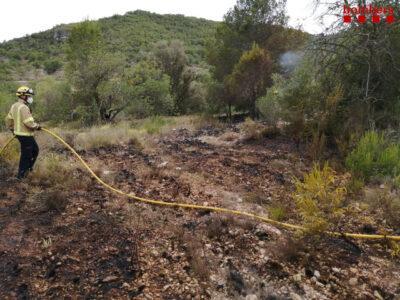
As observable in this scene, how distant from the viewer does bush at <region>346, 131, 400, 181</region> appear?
534cm

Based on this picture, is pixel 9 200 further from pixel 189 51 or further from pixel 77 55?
pixel 189 51

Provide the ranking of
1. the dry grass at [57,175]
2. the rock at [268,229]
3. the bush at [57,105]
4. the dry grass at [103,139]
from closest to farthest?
the rock at [268,229] < the dry grass at [57,175] < the dry grass at [103,139] < the bush at [57,105]

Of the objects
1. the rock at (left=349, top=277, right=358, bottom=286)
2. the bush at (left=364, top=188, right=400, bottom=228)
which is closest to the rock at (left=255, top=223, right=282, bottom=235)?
the rock at (left=349, top=277, right=358, bottom=286)

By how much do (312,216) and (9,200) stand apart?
425 cm

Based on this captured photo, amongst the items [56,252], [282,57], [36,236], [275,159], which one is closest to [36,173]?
[36,236]

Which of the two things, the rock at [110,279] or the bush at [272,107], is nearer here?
the rock at [110,279]

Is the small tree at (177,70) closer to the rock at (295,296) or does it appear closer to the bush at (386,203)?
the bush at (386,203)

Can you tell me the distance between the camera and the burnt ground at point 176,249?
10.7 feet

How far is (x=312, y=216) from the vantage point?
389 centimetres

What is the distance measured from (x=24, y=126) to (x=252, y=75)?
10.3 metres

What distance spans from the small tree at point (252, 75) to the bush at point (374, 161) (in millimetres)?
9135

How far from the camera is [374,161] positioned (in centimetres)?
570

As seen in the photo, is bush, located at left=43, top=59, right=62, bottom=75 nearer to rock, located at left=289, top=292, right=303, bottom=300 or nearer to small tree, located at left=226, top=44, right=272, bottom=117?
small tree, located at left=226, top=44, right=272, bottom=117

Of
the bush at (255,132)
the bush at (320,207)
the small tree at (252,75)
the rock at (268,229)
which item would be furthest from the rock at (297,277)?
the small tree at (252,75)
